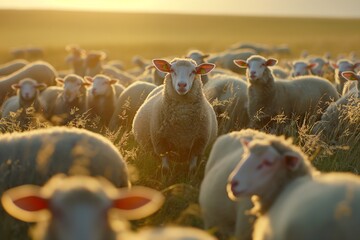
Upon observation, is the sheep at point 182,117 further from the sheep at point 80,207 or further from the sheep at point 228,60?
the sheep at point 228,60

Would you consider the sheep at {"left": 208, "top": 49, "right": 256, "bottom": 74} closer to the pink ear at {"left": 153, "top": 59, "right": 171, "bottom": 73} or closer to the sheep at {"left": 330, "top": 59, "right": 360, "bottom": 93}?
the sheep at {"left": 330, "top": 59, "right": 360, "bottom": 93}

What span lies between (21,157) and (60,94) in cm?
515

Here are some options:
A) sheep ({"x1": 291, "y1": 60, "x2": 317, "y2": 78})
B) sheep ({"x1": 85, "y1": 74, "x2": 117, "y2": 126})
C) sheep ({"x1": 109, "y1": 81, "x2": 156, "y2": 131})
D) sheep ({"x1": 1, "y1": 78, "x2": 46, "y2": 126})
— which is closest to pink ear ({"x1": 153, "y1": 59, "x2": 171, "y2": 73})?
sheep ({"x1": 109, "y1": 81, "x2": 156, "y2": 131})

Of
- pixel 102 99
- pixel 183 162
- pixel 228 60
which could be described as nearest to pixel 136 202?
pixel 183 162

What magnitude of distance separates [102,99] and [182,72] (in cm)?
328

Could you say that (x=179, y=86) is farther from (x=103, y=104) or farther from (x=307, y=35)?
(x=307, y=35)

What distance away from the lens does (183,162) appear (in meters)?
7.30

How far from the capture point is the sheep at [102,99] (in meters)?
10.1

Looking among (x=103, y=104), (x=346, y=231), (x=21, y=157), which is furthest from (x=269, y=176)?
(x=103, y=104)

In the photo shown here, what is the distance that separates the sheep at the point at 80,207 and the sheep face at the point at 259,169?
104 cm

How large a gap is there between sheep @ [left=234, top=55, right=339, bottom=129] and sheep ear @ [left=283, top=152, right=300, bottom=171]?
519 centimetres

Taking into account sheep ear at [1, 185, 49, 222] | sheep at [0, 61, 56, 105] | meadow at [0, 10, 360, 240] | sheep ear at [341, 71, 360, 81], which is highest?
sheep ear at [1, 185, 49, 222]

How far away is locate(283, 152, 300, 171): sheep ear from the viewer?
4.11m

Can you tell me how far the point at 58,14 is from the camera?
102m
